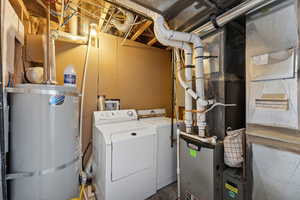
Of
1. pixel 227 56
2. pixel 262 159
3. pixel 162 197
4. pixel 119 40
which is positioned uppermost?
pixel 119 40

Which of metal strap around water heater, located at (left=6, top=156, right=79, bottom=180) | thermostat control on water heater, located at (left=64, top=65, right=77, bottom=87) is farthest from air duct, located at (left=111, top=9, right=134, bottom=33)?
metal strap around water heater, located at (left=6, top=156, right=79, bottom=180)

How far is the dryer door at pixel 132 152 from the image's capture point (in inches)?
65.0

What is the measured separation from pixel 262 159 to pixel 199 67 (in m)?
1.15

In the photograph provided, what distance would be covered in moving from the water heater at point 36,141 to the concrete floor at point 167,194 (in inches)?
56.4

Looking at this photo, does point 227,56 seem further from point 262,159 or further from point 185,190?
point 185,190

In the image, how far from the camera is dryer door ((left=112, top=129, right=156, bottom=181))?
165 centimetres

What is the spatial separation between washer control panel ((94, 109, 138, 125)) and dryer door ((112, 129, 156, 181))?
562 millimetres

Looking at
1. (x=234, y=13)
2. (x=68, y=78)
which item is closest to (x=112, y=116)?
(x=68, y=78)

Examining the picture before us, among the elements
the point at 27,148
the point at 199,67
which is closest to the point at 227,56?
the point at 199,67

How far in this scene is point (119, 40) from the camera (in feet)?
9.14

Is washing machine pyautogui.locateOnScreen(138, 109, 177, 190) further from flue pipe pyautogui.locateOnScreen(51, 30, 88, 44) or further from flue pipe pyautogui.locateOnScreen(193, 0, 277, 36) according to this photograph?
flue pipe pyautogui.locateOnScreen(51, 30, 88, 44)

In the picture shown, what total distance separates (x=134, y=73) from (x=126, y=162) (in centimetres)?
193

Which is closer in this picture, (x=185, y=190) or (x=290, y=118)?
(x=290, y=118)

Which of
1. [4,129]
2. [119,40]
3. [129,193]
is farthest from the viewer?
[119,40]
